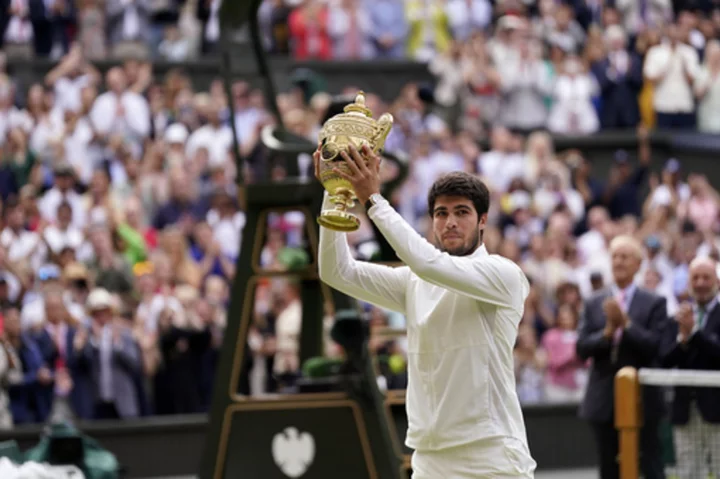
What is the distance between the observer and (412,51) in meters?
22.6

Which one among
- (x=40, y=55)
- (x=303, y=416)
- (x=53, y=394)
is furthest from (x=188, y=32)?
(x=303, y=416)

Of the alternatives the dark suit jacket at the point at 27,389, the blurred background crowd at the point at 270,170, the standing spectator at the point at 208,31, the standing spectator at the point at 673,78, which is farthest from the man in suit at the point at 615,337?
the standing spectator at the point at 673,78

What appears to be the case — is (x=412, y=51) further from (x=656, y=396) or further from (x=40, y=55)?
(x=656, y=396)

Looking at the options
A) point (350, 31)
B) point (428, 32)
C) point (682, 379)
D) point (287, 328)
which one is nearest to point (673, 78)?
point (428, 32)

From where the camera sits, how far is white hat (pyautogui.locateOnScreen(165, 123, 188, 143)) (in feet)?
58.7

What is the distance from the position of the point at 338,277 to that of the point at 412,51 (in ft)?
55.6

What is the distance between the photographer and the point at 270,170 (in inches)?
421

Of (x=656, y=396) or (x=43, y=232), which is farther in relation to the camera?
(x=43, y=232)

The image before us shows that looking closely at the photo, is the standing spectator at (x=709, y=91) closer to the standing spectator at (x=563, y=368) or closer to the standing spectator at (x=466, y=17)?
the standing spectator at (x=466, y=17)

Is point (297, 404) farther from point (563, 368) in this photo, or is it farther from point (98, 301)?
point (563, 368)

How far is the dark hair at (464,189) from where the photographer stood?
5754mm

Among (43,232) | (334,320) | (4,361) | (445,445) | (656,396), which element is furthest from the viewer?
(43,232)

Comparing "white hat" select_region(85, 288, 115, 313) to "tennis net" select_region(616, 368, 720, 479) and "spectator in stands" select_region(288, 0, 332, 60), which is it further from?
"spectator in stands" select_region(288, 0, 332, 60)

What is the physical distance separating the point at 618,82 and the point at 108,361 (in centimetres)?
1039
